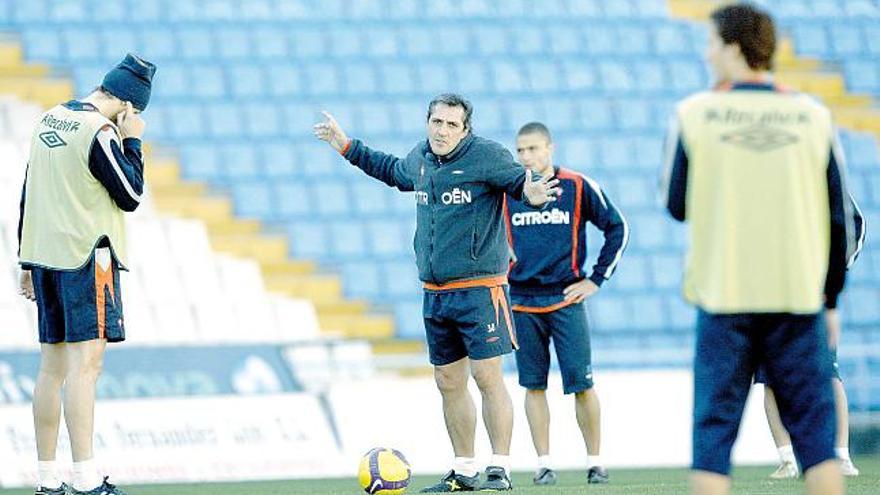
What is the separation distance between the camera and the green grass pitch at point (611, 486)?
7758 millimetres

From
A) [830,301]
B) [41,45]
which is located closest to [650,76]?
[41,45]

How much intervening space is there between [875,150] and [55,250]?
1287cm

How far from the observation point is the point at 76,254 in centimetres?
701

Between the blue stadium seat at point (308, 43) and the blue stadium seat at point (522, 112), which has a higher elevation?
the blue stadium seat at point (308, 43)

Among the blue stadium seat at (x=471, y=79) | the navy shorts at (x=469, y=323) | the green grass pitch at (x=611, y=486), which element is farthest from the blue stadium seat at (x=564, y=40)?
the navy shorts at (x=469, y=323)

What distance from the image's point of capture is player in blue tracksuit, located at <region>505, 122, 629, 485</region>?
914 centimetres

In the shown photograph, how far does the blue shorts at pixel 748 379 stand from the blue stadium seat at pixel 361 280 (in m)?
11.2

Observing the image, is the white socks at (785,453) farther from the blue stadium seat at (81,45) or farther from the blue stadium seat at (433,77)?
the blue stadium seat at (81,45)

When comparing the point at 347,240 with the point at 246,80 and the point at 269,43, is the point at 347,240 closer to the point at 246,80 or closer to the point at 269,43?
the point at 246,80

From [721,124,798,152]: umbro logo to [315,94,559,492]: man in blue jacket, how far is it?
300cm

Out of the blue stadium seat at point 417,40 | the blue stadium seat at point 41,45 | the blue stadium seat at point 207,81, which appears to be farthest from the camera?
the blue stadium seat at point 417,40

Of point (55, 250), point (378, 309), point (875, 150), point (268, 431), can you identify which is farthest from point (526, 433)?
point (875, 150)

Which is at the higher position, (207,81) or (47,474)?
(207,81)

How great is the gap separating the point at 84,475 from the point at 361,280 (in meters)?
9.04
